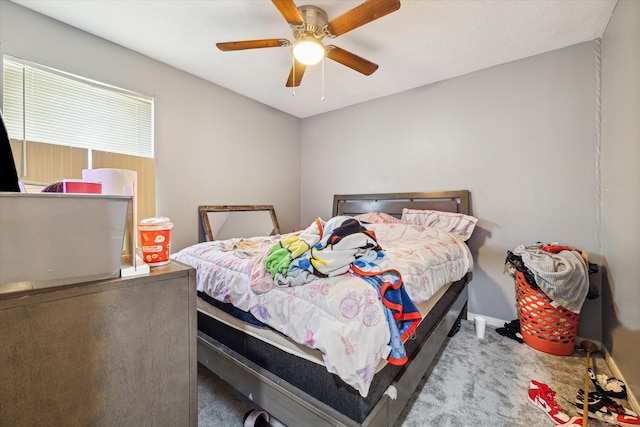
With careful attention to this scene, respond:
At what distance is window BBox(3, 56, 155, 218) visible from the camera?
6.58 ft

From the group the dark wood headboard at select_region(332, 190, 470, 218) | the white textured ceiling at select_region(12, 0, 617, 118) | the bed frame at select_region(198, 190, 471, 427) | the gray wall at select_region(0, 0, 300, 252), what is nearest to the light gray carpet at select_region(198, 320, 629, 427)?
the bed frame at select_region(198, 190, 471, 427)

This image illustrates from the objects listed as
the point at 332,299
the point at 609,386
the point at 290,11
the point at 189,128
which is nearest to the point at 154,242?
the point at 332,299

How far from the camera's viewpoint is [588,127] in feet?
7.63

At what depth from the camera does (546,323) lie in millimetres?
2158

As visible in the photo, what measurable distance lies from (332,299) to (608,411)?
177 cm

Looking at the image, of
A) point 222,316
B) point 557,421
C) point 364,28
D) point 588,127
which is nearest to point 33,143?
point 222,316

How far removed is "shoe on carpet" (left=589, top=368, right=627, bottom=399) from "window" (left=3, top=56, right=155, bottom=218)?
3.81 m

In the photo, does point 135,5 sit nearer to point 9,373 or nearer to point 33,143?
point 33,143

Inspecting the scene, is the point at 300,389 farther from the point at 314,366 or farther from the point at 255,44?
the point at 255,44

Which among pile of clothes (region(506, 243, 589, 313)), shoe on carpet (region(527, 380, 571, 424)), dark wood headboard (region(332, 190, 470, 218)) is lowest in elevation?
shoe on carpet (region(527, 380, 571, 424))

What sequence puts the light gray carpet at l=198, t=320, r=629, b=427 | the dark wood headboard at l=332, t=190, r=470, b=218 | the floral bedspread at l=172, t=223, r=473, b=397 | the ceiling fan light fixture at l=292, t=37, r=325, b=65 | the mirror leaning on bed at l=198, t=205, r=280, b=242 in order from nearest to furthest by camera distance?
the floral bedspread at l=172, t=223, r=473, b=397, the light gray carpet at l=198, t=320, r=629, b=427, the ceiling fan light fixture at l=292, t=37, r=325, b=65, the dark wood headboard at l=332, t=190, r=470, b=218, the mirror leaning on bed at l=198, t=205, r=280, b=242

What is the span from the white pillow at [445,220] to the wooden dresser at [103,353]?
257cm

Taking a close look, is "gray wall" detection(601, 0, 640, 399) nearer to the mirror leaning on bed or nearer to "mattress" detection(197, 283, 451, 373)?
"mattress" detection(197, 283, 451, 373)

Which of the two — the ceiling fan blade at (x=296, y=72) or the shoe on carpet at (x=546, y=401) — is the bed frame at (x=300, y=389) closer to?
the shoe on carpet at (x=546, y=401)
